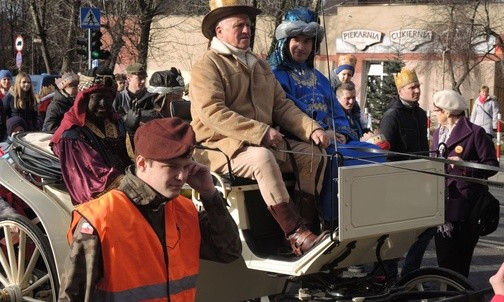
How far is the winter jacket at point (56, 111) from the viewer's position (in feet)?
23.5

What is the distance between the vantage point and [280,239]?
534cm

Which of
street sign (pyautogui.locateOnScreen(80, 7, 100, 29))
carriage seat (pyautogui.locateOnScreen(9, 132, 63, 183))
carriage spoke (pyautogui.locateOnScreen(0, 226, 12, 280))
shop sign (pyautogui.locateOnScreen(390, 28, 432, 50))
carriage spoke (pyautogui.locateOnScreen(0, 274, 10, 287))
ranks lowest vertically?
carriage spoke (pyautogui.locateOnScreen(0, 274, 10, 287))

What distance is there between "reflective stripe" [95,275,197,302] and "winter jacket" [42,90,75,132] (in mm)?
3965

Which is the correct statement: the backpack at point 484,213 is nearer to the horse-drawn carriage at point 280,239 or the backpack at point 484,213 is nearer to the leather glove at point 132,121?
the horse-drawn carriage at point 280,239

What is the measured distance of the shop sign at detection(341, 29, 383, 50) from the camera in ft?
99.1

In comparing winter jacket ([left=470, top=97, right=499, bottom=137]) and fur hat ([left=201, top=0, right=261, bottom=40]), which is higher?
fur hat ([left=201, top=0, right=261, bottom=40])

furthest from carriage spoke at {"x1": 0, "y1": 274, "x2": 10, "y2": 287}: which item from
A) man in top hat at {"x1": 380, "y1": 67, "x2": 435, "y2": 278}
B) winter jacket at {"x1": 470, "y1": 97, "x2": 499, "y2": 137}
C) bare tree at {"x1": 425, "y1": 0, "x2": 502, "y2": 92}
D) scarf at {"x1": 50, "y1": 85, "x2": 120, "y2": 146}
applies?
bare tree at {"x1": 425, "y1": 0, "x2": 502, "y2": 92}

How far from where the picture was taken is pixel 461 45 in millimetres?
31156

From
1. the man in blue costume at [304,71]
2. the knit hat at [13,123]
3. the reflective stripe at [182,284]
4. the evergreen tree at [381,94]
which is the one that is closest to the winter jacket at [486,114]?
the evergreen tree at [381,94]

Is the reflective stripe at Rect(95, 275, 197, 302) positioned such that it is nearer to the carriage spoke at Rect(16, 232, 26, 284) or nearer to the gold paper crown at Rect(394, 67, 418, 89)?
the carriage spoke at Rect(16, 232, 26, 284)

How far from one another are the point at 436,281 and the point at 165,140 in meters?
2.55

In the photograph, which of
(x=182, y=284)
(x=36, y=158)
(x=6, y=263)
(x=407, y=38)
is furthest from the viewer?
(x=407, y=38)

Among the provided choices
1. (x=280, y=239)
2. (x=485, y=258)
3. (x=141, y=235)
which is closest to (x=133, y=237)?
(x=141, y=235)

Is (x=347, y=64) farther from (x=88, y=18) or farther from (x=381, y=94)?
(x=381, y=94)
